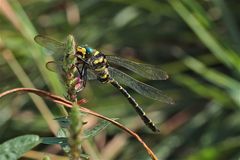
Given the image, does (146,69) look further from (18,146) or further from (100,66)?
(18,146)

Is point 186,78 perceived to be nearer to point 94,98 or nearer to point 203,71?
point 203,71

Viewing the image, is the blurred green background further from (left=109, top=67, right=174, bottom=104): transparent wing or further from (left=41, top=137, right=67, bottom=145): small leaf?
(left=41, top=137, right=67, bottom=145): small leaf

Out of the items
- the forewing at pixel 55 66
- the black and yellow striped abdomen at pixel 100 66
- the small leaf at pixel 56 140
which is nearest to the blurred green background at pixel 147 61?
the black and yellow striped abdomen at pixel 100 66

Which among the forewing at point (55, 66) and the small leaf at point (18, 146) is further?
the forewing at point (55, 66)

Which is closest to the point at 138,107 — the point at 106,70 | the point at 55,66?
the point at 106,70

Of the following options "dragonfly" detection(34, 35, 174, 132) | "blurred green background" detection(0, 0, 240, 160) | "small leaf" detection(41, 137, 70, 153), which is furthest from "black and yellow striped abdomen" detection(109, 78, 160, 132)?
"small leaf" detection(41, 137, 70, 153)

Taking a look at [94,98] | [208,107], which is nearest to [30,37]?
[94,98]

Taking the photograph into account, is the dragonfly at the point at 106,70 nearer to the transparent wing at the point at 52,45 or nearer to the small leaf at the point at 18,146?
the transparent wing at the point at 52,45
